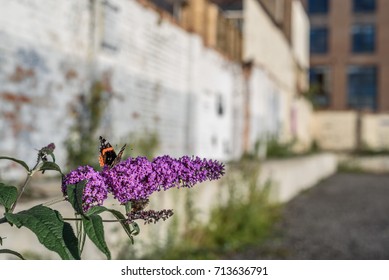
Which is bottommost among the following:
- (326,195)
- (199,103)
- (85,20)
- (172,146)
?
(326,195)

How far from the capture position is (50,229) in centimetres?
104

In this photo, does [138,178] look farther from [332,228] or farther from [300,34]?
[300,34]

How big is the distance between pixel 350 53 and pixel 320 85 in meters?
2.75

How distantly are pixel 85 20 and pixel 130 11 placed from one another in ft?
4.27

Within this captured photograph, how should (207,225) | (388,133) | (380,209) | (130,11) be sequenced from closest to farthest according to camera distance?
(207,225) < (130,11) < (380,209) < (388,133)

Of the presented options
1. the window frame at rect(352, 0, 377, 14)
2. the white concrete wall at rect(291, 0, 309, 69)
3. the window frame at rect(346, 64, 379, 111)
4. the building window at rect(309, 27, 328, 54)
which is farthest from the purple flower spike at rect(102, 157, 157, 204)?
the building window at rect(309, 27, 328, 54)

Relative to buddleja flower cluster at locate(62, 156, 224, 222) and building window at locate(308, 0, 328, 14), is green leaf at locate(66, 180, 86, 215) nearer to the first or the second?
buddleja flower cluster at locate(62, 156, 224, 222)

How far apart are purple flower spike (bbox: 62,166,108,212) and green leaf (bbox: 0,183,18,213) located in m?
0.13

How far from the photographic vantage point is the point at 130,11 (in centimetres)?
780

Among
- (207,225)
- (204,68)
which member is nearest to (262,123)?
(204,68)

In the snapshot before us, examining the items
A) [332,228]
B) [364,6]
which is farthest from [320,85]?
[332,228]

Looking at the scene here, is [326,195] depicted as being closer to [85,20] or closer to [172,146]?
[172,146]

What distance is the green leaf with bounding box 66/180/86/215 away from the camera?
100 centimetres

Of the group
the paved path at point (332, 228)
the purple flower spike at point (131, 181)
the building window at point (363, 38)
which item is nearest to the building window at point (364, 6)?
the building window at point (363, 38)
